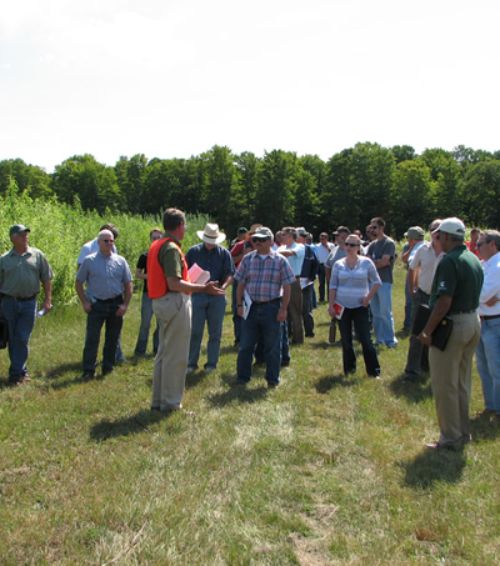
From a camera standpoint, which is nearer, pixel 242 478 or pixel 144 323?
pixel 242 478

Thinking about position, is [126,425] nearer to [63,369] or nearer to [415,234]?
[63,369]

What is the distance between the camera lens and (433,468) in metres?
4.96

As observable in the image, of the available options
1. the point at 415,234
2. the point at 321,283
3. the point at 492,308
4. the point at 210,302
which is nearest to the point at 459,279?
the point at 492,308

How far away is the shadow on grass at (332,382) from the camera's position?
7682mm

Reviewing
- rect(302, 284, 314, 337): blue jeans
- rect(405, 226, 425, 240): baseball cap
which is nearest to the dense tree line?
rect(302, 284, 314, 337): blue jeans

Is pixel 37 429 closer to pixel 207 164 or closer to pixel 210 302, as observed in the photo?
pixel 210 302

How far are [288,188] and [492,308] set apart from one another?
61428 millimetres

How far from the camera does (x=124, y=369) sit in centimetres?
862

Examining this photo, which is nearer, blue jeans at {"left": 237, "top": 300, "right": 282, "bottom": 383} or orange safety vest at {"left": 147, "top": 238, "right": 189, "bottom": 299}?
orange safety vest at {"left": 147, "top": 238, "right": 189, "bottom": 299}

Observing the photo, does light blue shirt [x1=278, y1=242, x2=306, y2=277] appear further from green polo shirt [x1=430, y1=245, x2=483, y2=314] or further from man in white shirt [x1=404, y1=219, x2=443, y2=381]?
green polo shirt [x1=430, y1=245, x2=483, y2=314]

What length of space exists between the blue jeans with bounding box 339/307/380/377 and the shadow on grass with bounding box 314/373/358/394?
27cm

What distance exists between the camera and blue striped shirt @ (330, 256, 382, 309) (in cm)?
820

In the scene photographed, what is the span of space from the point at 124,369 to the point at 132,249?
14.4 metres

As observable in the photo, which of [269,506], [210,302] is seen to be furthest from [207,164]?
[269,506]
